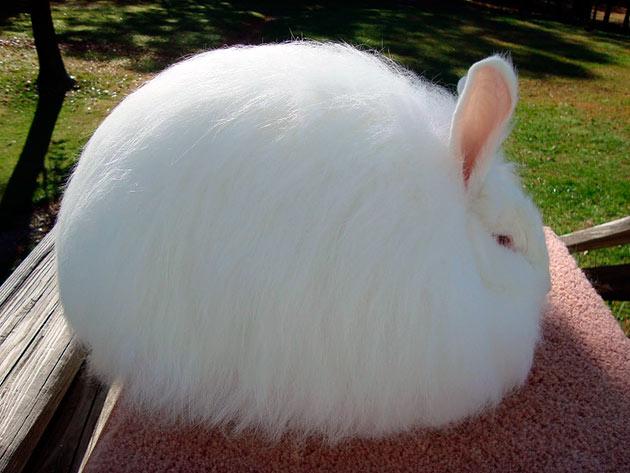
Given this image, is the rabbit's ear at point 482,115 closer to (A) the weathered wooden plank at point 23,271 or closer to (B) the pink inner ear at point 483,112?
(B) the pink inner ear at point 483,112

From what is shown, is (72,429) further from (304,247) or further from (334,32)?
(334,32)

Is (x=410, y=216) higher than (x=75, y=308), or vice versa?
(x=410, y=216)

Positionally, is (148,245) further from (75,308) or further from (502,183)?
(502,183)

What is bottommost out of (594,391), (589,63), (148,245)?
(589,63)

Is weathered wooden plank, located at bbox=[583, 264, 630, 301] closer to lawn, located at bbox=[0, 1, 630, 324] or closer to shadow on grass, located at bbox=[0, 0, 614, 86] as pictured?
lawn, located at bbox=[0, 1, 630, 324]

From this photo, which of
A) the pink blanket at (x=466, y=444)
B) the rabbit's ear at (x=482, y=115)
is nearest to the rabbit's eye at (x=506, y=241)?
the rabbit's ear at (x=482, y=115)

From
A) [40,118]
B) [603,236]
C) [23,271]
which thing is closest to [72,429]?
[23,271]

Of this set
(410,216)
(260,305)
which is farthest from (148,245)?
(410,216)
